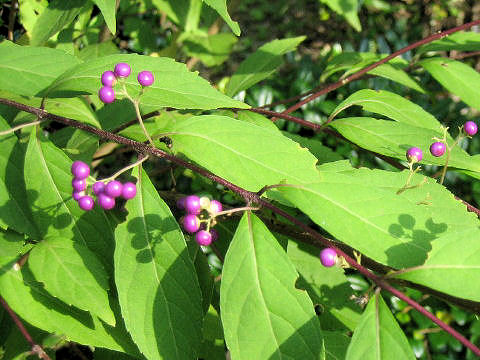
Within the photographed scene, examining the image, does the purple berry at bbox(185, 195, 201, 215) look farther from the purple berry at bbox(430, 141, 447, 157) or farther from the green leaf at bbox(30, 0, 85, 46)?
the green leaf at bbox(30, 0, 85, 46)

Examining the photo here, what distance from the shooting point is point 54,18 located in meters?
1.99

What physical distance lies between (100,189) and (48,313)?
452 mm

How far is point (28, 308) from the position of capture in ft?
4.44

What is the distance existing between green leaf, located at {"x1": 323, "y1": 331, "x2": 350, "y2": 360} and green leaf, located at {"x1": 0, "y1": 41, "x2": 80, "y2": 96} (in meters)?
1.22

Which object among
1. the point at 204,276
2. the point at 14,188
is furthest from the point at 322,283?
the point at 14,188

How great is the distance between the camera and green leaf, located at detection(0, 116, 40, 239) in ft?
4.70

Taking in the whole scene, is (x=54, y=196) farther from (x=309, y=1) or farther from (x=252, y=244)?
(x=309, y=1)

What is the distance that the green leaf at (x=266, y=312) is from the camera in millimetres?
1097

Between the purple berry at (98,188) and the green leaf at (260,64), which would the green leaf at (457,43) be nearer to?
the green leaf at (260,64)

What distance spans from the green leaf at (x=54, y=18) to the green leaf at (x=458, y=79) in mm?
1409

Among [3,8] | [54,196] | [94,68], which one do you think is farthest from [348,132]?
[3,8]

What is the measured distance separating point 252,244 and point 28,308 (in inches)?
26.5

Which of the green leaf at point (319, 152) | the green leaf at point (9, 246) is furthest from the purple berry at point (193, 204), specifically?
the green leaf at point (319, 152)

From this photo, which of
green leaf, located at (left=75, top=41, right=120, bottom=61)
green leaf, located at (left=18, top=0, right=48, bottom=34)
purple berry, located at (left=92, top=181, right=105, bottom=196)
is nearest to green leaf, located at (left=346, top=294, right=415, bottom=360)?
purple berry, located at (left=92, top=181, right=105, bottom=196)
